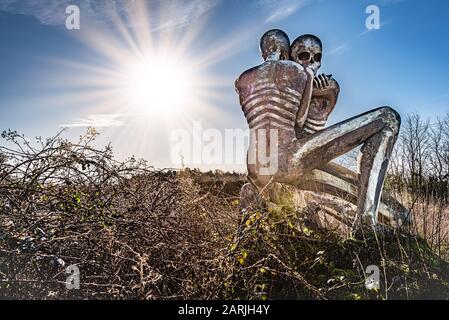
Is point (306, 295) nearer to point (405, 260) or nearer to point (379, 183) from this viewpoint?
point (405, 260)

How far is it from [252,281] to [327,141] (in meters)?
1.67

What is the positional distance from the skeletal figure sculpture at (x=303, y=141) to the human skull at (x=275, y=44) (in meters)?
0.01

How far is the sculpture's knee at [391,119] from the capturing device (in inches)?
164

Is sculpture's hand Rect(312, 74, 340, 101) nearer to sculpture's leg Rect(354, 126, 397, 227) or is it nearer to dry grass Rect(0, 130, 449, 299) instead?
sculpture's leg Rect(354, 126, 397, 227)

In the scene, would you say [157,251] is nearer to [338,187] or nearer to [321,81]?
[338,187]

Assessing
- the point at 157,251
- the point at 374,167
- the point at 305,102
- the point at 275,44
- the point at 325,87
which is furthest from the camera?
the point at 325,87

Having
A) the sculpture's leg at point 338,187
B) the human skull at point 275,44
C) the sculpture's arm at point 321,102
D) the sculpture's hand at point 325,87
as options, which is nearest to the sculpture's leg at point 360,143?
the sculpture's leg at point 338,187

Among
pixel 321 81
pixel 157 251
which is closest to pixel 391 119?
pixel 321 81

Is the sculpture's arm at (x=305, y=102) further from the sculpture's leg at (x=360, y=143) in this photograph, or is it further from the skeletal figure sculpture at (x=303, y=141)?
the sculpture's leg at (x=360, y=143)

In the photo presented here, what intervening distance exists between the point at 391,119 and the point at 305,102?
84 cm

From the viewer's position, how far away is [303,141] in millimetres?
4250

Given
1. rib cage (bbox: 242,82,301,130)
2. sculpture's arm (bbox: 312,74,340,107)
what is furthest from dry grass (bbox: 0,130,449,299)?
Answer: sculpture's arm (bbox: 312,74,340,107)

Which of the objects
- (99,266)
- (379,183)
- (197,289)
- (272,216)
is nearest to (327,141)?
(379,183)

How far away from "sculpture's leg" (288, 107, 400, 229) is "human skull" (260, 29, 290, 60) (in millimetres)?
1068
